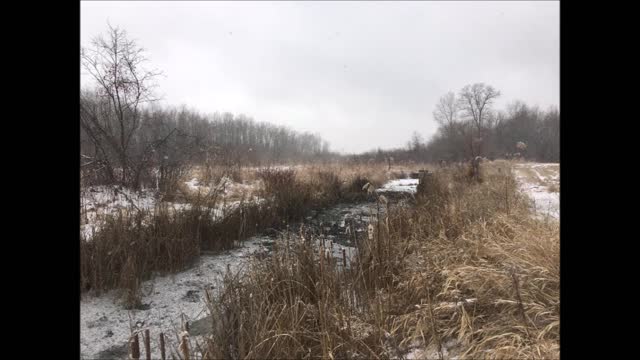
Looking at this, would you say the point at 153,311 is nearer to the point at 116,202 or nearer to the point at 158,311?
the point at 158,311

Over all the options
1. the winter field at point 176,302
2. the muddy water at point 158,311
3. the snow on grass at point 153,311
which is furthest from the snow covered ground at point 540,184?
the snow on grass at point 153,311

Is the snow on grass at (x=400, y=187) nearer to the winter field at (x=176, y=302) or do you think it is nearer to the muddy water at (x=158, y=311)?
the winter field at (x=176, y=302)

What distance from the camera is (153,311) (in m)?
2.91

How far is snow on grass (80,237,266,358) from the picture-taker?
8.09 ft

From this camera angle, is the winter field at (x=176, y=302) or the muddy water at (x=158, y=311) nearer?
the winter field at (x=176, y=302)

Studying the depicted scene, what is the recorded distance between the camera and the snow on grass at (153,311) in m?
2.47

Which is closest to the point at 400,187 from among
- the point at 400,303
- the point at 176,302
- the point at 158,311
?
the point at 400,303

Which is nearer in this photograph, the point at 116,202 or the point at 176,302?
the point at 176,302

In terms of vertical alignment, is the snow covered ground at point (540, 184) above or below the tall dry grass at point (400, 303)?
above
